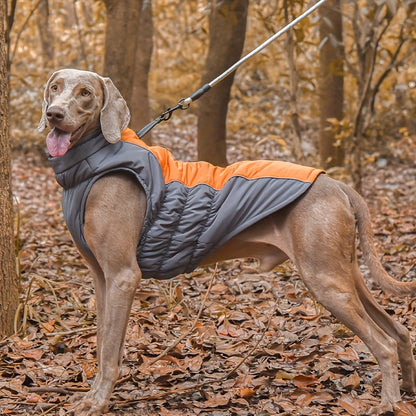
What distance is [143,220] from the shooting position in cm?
368

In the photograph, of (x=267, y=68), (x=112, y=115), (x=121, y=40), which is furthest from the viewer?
(x=267, y=68)

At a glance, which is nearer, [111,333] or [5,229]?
[111,333]

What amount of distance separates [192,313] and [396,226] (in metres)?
3.81

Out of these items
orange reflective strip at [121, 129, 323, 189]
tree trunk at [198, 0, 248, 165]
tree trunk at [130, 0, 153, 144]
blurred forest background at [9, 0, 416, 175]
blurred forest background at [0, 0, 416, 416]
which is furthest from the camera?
tree trunk at [130, 0, 153, 144]

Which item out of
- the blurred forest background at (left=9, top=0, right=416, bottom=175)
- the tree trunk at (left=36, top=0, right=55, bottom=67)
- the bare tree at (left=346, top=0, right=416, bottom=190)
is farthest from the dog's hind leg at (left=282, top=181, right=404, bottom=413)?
the tree trunk at (left=36, top=0, right=55, bottom=67)

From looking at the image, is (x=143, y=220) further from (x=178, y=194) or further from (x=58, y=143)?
(x=58, y=143)

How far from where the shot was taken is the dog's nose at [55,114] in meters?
3.41

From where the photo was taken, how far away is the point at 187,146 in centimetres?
1577

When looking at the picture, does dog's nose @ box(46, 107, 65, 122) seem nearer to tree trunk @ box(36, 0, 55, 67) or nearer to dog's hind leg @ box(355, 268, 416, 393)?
dog's hind leg @ box(355, 268, 416, 393)

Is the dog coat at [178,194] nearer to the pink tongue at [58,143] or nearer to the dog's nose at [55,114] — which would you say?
the pink tongue at [58,143]

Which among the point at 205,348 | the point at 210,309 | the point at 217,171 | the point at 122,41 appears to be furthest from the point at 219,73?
the point at 217,171

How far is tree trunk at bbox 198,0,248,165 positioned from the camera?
8.19 m

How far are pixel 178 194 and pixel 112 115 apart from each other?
58 centimetres

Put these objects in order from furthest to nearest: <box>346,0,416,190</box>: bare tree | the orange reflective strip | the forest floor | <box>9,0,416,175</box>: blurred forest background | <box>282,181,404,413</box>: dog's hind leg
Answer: <box>346,0,416,190</box>: bare tree → <box>9,0,416,175</box>: blurred forest background → the forest floor → the orange reflective strip → <box>282,181,404,413</box>: dog's hind leg
